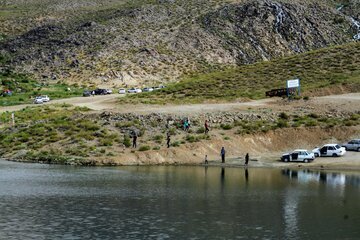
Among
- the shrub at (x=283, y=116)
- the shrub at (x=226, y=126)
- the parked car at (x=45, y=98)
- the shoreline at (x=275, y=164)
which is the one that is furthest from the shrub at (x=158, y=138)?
the parked car at (x=45, y=98)

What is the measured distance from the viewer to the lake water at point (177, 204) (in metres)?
37.4

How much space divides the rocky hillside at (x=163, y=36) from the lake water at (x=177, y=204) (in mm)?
78569

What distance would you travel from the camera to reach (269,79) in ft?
375

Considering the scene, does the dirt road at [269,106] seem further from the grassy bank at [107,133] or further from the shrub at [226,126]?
the shrub at [226,126]

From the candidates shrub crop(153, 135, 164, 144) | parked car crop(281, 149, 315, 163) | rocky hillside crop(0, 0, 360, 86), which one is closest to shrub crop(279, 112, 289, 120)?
parked car crop(281, 149, 315, 163)

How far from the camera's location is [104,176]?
6056 centimetres

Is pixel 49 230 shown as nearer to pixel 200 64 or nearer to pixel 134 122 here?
pixel 134 122

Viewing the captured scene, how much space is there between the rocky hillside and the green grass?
927 inches

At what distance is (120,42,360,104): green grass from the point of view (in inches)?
4117

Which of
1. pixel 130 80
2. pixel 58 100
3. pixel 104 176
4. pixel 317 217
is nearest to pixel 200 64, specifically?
pixel 130 80

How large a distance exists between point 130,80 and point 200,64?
1780cm

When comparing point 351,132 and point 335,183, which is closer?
point 335,183

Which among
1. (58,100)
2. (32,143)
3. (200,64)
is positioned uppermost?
(200,64)

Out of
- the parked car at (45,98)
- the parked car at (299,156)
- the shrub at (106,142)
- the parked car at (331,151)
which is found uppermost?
the parked car at (45,98)
